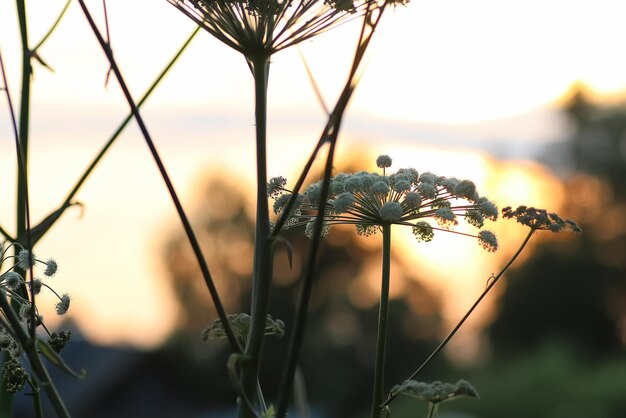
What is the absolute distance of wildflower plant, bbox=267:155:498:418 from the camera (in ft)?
10.6

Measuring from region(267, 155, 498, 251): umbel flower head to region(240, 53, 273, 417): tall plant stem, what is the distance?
69cm

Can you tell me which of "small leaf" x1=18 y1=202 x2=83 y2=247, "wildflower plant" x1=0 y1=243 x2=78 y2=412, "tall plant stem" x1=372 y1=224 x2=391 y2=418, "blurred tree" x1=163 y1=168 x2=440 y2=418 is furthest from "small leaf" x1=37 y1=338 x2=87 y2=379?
"blurred tree" x1=163 y1=168 x2=440 y2=418

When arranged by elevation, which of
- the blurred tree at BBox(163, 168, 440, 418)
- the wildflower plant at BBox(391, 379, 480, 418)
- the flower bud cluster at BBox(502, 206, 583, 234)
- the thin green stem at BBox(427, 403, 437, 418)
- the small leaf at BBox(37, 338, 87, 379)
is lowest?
the blurred tree at BBox(163, 168, 440, 418)

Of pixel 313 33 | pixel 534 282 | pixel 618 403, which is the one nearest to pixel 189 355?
pixel 534 282

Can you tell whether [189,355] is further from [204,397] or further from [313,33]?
[313,33]

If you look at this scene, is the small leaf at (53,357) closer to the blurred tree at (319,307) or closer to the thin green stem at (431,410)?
the thin green stem at (431,410)

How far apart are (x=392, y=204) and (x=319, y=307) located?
6912cm

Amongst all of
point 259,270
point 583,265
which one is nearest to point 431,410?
point 259,270

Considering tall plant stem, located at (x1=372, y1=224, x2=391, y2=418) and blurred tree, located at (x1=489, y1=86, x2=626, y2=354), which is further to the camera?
blurred tree, located at (x1=489, y1=86, x2=626, y2=354)

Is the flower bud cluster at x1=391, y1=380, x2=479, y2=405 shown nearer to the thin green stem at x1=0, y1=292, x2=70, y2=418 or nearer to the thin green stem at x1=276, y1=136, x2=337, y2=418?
the thin green stem at x1=276, y1=136, x2=337, y2=418

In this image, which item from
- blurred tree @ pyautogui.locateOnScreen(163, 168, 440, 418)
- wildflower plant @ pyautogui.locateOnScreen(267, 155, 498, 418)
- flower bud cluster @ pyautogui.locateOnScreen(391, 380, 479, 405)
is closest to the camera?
flower bud cluster @ pyautogui.locateOnScreen(391, 380, 479, 405)

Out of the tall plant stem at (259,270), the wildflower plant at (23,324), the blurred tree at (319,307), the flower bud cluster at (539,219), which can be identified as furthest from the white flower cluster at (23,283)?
the blurred tree at (319,307)

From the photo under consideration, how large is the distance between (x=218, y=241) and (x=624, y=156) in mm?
30510

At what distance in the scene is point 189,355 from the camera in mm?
69000
